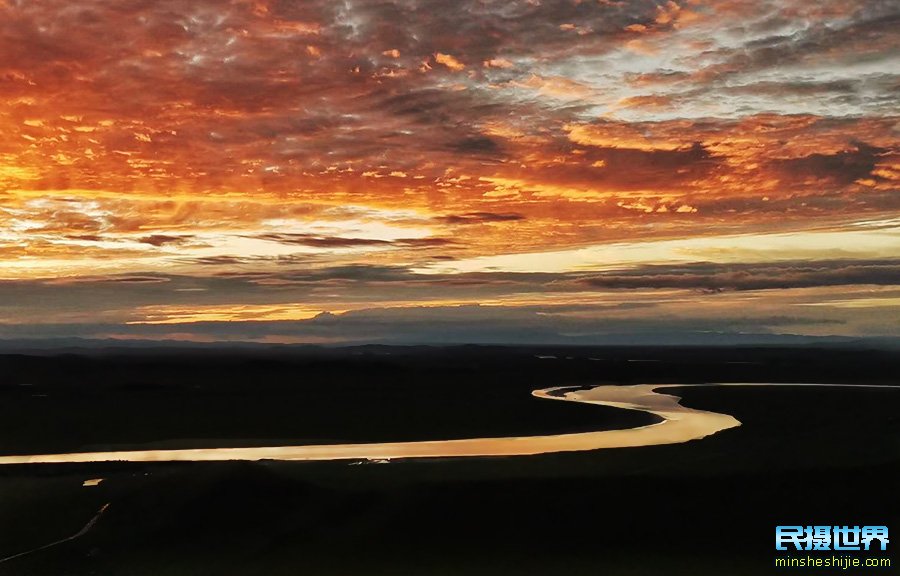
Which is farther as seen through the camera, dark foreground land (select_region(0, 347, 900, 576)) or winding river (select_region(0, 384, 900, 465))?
winding river (select_region(0, 384, 900, 465))

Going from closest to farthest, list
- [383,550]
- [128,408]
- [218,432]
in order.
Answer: [383,550] < [218,432] < [128,408]

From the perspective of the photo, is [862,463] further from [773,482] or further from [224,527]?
[224,527]

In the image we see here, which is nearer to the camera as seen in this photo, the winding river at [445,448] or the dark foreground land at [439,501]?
the dark foreground land at [439,501]

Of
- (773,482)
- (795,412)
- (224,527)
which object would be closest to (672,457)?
(773,482)

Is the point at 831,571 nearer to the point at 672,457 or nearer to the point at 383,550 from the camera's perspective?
the point at 383,550

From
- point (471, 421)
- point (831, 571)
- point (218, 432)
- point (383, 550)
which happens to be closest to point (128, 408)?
point (218, 432)

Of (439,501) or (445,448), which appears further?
(445,448)

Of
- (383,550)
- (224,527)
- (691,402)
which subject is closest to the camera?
(383,550)

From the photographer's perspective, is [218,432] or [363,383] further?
[363,383]

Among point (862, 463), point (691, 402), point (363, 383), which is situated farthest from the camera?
point (363, 383)
